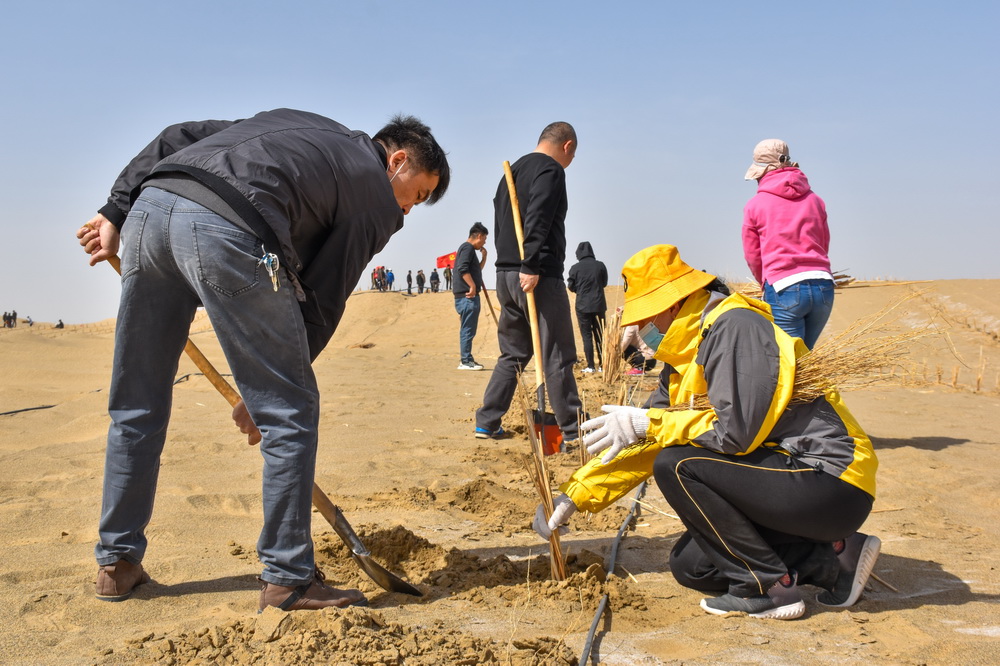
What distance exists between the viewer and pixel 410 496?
3750 mm

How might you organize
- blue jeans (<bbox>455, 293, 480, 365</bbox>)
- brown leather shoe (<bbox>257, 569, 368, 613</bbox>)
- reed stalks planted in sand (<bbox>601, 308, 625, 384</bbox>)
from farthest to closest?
1. blue jeans (<bbox>455, 293, 480, 365</bbox>)
2. reed stalks planted in sand (<bbox>601, 308, 625, 384</bbox>)
3. brown leather shoe (<bbox>257, 569, 368, 613</bbox>)

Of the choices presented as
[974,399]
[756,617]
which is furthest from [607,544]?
[974,399]

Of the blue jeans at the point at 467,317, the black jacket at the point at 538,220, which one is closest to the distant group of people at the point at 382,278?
the blue jeans at the point at 467,317

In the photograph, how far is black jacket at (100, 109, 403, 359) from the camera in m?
2.08

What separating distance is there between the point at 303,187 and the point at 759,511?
166cm

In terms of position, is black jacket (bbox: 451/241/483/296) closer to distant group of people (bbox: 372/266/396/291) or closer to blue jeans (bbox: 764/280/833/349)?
blue jeans (bbox: 764/280/833/349)

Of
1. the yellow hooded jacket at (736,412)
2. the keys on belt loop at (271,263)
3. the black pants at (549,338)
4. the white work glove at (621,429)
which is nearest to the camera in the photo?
the keys on belt loop at (271,263)

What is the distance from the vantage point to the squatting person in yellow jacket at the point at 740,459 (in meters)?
2.33

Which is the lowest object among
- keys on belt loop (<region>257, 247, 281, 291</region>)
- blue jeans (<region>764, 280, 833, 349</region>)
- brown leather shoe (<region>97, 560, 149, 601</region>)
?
brown leather shoe (<region>97, 560, 149, 601</region>)

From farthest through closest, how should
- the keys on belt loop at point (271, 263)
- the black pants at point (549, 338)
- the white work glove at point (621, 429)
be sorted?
the black pants at point (549, 338) < the white work glove at point (621, 429) < the keys on belt loop at point (271, 263)

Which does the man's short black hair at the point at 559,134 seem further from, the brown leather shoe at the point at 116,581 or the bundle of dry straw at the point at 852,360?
the brown leather shoe at the point at 116,581

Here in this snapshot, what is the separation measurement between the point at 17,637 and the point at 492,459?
2.86 meters

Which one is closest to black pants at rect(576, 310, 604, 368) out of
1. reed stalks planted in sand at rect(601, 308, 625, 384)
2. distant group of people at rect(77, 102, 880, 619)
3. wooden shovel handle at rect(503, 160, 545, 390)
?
reed stalks planted in sand at rect(601, 308, 625, 384)

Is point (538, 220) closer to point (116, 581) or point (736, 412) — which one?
point (736, 412)
